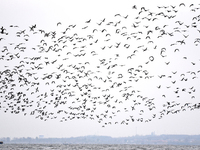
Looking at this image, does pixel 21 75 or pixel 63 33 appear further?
pixel 21 75

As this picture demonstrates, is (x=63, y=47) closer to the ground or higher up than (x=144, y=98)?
higher up

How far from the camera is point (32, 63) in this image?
172 ft

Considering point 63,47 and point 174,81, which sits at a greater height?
point 63,47

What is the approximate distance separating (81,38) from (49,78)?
47.3ft

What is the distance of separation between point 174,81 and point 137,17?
49.6 feet

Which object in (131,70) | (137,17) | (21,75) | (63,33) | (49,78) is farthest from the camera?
(21,75)

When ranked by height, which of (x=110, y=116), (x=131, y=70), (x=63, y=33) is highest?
(x=63, y=33)

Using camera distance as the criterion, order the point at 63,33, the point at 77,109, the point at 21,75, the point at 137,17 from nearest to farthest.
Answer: the point at 137,17, the point at 63,33, the point at 21,75, the point at 77,109

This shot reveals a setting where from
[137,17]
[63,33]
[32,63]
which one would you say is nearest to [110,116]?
[32,63]

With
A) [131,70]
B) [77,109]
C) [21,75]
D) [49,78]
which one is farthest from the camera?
[77,109]

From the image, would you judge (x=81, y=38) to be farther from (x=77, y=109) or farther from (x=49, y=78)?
(x=77, y=109)

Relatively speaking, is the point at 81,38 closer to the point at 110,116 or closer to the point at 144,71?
the point at 144,71

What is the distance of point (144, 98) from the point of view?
200 feet

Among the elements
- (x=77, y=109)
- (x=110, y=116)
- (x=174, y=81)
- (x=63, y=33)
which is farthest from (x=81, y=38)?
(x=77, y=109)
